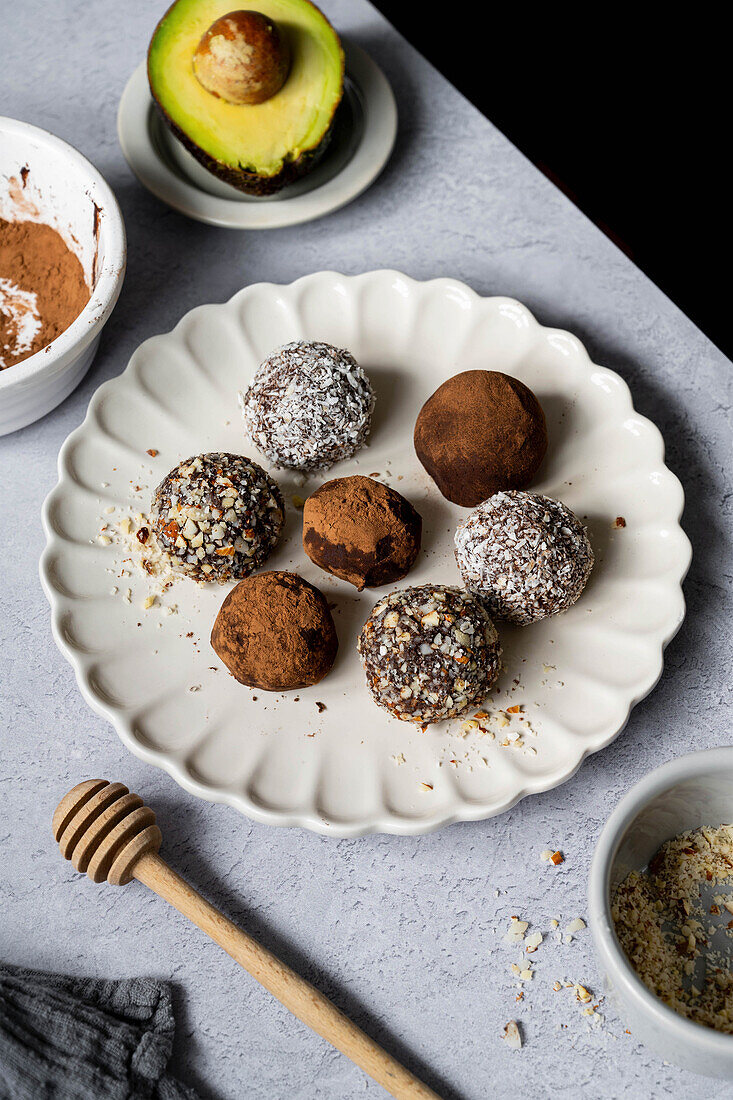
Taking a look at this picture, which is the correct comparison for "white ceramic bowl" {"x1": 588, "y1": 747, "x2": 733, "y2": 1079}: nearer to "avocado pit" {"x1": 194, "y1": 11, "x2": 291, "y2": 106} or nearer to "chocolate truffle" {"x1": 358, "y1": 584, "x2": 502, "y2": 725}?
"chocolate truffle" {"x1": 358, "y1": 584, "x2": 502, "y2": 725}

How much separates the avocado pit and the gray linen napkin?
1227 millimetres

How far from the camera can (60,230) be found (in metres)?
1.43

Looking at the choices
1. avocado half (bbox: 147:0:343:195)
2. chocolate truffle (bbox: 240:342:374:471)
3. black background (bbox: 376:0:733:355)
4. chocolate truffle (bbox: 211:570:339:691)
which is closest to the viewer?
chocolate truffle (bbox: 211:570:339:691)

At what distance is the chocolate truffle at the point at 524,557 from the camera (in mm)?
1156

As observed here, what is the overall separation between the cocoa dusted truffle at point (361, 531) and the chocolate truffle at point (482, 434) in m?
0.09

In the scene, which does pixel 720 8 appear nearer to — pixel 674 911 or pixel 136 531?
pixel 136 531

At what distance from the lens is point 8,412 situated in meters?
1.33

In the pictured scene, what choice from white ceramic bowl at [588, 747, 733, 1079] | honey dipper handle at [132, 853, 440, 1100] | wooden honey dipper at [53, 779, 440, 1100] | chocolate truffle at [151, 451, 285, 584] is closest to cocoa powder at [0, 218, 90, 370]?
chocolate truffle at [151, 451, 285, 584]

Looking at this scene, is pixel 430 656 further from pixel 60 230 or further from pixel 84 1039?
pixel 60 230

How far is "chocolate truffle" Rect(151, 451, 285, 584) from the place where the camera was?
1.20m

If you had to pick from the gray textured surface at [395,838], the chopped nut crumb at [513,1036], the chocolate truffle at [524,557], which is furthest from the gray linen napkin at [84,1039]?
the chocolate truffle at [524,557]

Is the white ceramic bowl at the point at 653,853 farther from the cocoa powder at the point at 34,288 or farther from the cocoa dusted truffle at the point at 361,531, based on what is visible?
the cocoa powder at the point at 34,288

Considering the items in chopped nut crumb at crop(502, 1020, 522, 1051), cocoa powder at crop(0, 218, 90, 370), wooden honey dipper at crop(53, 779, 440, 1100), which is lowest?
wooden honey dipper at crop(53, 779, 440, 1100)

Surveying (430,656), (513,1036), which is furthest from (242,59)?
(513,1036)
